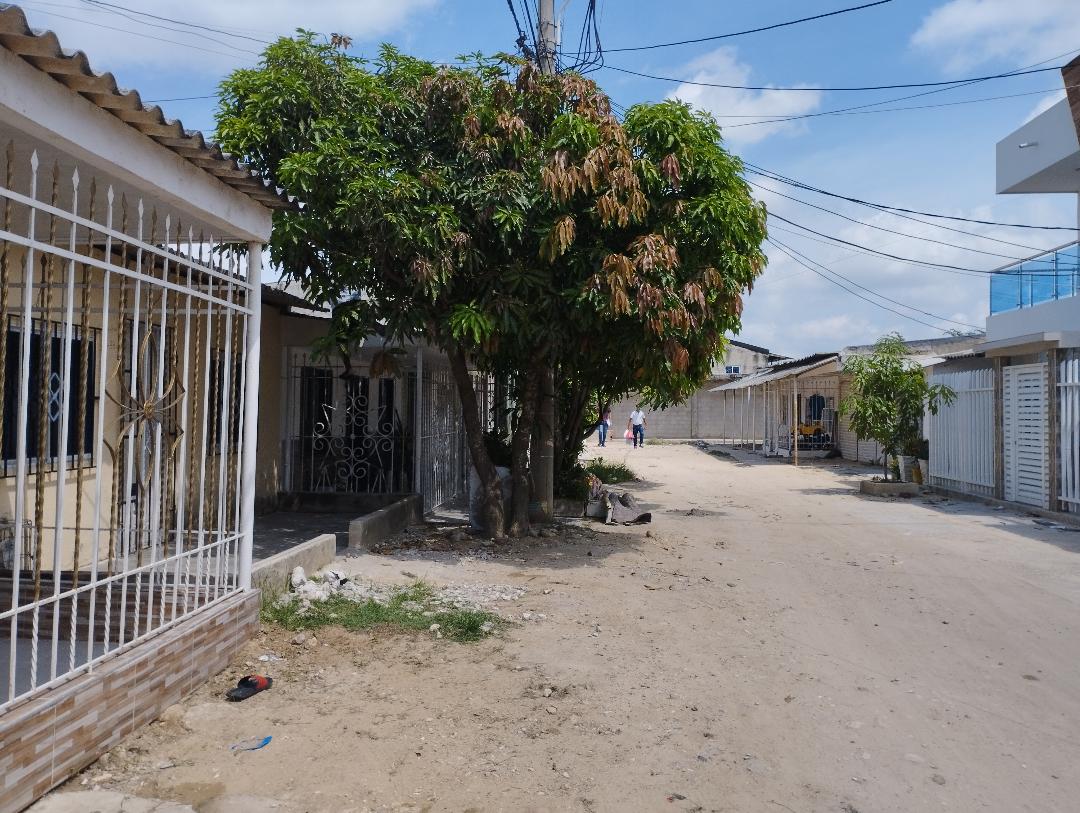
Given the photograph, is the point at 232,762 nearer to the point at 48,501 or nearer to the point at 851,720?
the point at 851,720

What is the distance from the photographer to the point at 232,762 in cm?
391

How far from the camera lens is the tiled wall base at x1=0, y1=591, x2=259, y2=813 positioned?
3242 millimetres

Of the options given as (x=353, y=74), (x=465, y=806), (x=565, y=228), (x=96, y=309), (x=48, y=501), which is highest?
(x=353, y=74)

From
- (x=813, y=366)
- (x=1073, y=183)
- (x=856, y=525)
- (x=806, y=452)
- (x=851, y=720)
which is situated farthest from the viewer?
(x=806, y=452)

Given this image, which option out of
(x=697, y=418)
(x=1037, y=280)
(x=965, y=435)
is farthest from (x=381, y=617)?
(x=697, y=418)

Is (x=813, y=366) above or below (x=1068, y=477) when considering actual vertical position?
above

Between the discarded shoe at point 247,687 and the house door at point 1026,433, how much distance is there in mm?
11970

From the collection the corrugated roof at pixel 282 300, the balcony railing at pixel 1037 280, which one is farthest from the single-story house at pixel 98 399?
the balcony railing at pixel 1037 280

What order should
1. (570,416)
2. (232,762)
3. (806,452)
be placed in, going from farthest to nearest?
(806,452) < (570,416) < (232,762)

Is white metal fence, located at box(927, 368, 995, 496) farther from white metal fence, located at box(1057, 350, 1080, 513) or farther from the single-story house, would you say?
the single-story house

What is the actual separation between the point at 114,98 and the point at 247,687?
120 inches

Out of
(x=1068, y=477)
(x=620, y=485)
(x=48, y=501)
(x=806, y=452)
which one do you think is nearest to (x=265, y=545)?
(x=48, y=501)

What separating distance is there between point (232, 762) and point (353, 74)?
7.07 m

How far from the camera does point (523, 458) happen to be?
1007cm
